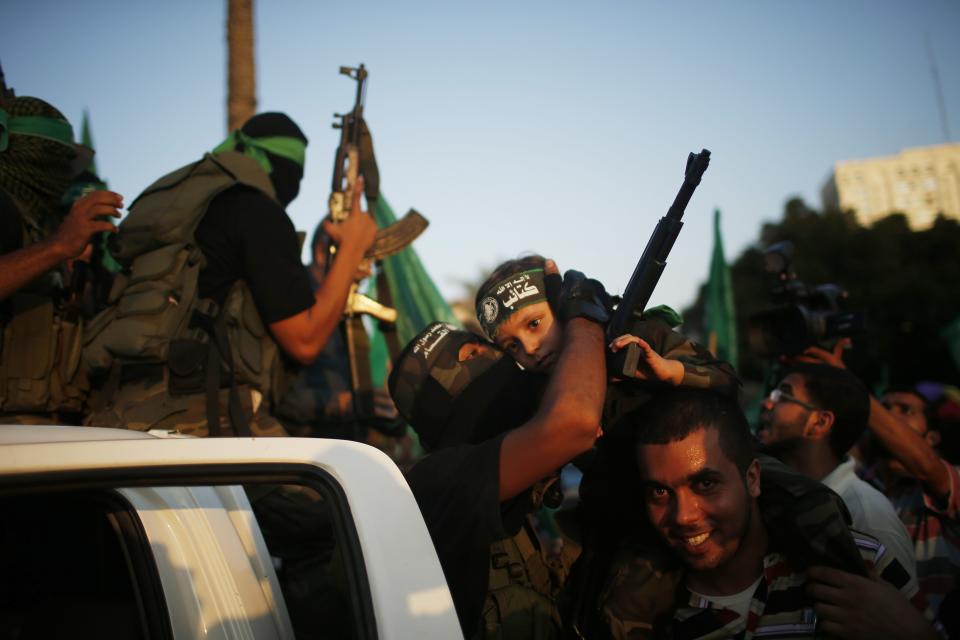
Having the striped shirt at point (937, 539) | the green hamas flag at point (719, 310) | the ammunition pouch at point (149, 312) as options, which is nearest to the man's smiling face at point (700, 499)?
the striped shirt at point (937, 539)

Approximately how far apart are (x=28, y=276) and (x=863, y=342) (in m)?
3.76

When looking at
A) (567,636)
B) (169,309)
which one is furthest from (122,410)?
(567,636)

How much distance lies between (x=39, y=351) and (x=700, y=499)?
2368mm

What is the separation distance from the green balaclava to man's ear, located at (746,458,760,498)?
8.71 ft

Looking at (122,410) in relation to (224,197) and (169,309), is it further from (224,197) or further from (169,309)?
(224,197)

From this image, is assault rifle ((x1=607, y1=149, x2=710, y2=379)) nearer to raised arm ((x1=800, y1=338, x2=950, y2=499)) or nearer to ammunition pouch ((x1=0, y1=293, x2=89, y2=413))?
raised arm ((x1=800, y1=338, x2=950, y2=499))

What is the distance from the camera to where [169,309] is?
8.75ft

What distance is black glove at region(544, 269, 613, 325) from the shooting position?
79.5 inches

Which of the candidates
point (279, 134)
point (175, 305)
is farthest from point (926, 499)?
point (279, 134)

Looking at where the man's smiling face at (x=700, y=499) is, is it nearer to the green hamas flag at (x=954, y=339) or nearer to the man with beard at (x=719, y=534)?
the man with beard at (x=719, y=534)

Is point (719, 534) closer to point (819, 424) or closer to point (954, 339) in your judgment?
point (819, 424)

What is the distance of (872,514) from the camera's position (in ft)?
8.41

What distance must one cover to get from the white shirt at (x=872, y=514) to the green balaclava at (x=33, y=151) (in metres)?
3.15

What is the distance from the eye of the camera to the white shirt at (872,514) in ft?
A: 7.64
